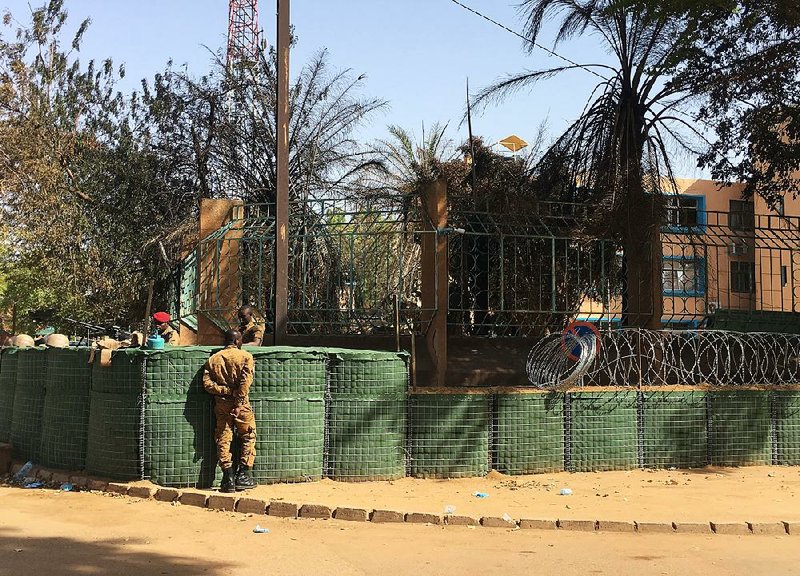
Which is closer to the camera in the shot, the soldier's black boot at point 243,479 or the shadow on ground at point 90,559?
the shadow on ground at point 90,559

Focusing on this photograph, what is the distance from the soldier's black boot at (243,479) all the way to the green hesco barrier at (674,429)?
5215mm

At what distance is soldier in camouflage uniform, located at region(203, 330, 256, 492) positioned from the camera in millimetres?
8914

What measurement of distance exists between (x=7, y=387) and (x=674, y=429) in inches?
369

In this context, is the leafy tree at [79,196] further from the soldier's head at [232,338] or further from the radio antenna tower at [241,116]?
the soldier's head at [232,338]

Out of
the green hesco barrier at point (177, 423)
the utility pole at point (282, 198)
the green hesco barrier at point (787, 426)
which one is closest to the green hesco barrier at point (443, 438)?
the utility pole at point (282, 198)

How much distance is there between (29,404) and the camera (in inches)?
428

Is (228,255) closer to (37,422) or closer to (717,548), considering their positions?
(37,422)

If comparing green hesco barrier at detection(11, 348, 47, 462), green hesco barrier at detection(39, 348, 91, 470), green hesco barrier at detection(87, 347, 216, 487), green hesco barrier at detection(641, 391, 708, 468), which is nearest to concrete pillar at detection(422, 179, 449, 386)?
green hesco barrier at detection(641, 391, 708, 468)

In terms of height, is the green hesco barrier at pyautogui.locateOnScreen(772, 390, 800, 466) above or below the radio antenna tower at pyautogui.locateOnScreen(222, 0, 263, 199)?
below

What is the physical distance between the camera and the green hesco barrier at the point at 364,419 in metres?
9.65

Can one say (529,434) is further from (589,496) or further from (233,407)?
(233,407)

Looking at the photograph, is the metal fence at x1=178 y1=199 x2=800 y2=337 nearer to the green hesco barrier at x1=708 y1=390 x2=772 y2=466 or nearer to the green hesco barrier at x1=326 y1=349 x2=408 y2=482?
the green hesco barrier at x1=708 y1=390 x2=772 y2=466

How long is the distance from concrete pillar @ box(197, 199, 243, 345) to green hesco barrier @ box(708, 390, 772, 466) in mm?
7659

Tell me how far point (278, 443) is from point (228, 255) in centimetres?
564
